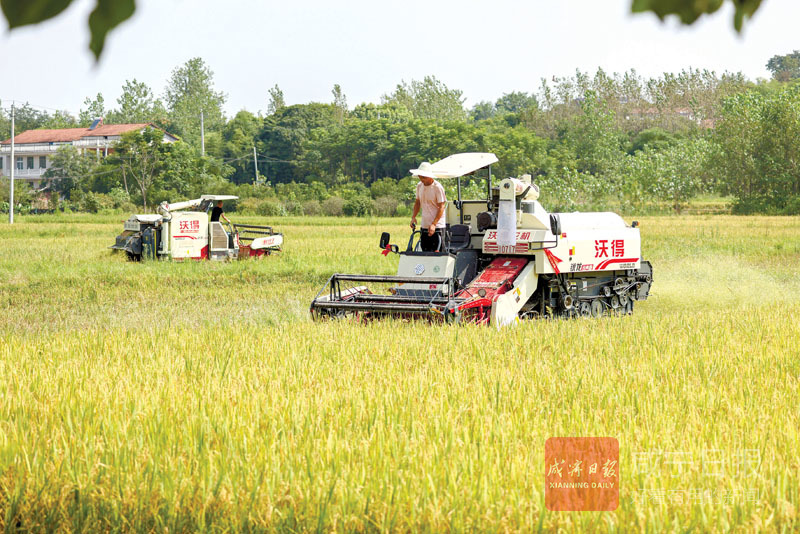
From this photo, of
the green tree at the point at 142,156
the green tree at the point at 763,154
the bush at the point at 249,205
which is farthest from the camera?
the green tree at the point at 142,156

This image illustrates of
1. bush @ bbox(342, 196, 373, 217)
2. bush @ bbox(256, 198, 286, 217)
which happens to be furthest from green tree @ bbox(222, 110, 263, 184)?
bush @ bbox(342, 196, 373, 217)

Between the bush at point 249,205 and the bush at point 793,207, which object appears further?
the bush at point 249,205

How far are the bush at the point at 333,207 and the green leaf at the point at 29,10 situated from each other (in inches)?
1891

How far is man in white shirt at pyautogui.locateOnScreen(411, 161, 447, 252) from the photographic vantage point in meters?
9.95

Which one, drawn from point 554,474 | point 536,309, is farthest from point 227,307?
point 554,474

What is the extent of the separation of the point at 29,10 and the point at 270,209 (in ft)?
157

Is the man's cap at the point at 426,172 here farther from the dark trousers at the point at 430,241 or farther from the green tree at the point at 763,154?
the green tree at the point at 763,154

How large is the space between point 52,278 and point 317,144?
167 feet

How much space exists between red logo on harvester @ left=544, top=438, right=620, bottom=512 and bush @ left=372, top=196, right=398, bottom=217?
144ft

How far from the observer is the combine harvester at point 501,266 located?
9.23 metres

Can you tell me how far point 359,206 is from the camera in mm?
48375

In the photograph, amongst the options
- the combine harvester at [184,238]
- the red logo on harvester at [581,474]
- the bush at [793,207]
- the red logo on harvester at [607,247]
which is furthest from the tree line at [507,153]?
the red logo on harvester at [581,474]

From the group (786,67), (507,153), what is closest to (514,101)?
(786,67)

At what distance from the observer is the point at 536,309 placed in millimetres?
10406
